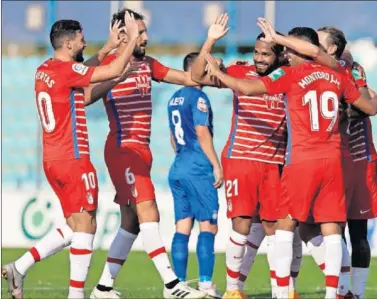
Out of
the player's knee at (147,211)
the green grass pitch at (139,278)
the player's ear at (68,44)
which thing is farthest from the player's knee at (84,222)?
the green grass pitch at (139,278)

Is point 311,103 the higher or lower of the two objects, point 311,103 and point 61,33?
the lower

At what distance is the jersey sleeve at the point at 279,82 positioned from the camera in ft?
31.3

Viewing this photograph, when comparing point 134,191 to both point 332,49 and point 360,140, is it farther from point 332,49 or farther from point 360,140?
point 332,49

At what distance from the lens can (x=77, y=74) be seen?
986 cm

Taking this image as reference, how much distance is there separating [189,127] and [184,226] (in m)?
0.96

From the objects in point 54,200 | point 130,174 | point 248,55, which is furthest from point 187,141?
point 248,55

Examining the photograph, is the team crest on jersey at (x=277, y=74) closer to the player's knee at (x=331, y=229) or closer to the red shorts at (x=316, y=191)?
the red shorts at (x=316, y=191)

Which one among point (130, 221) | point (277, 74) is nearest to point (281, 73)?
point (277, 74)

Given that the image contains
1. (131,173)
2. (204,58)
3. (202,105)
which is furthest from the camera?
(202,105)

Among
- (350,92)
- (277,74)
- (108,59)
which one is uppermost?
(108,59)

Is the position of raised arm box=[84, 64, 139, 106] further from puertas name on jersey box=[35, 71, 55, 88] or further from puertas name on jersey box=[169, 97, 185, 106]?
puertas name on jersey box=[169, 97, 185, 106]

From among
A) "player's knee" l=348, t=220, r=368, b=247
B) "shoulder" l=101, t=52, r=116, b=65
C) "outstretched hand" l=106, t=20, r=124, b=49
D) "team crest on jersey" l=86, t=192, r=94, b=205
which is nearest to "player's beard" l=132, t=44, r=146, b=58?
"shoulder" l=101, t=52, r=116, b=65

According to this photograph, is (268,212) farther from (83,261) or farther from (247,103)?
(83,261)

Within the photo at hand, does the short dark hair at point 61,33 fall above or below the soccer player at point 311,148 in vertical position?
above
